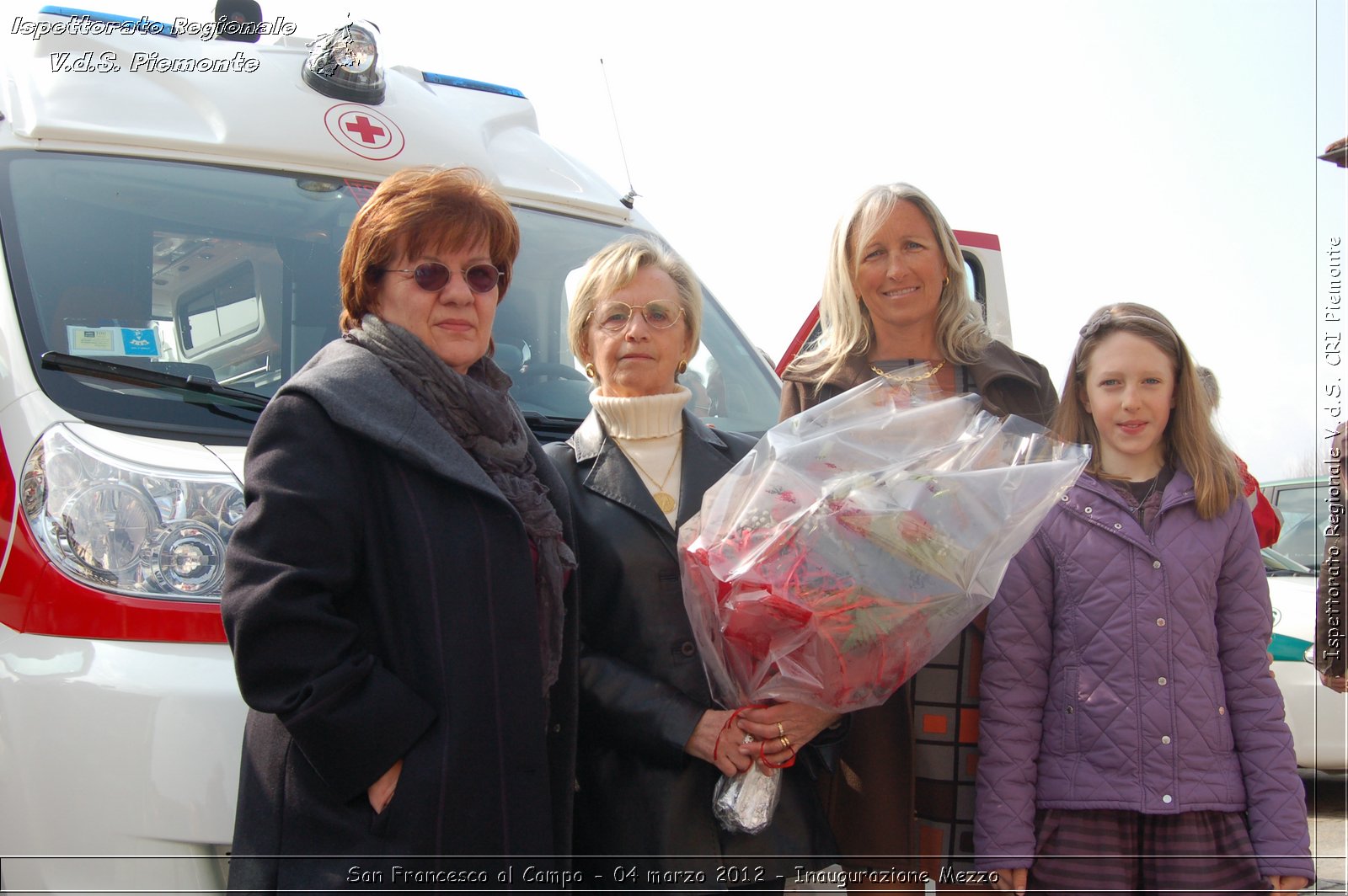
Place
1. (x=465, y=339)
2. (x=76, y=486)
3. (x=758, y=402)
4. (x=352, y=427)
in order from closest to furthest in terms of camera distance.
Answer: (x=352, y=427) → (x=465, y=339) → (x=76, y=486) → (x=758, y=402)

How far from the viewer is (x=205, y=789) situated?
2223 millimetres

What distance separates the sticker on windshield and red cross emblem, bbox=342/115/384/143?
3.67 feet

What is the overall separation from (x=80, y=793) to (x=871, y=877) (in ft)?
5.71

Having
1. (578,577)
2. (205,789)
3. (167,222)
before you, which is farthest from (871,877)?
(167,222)

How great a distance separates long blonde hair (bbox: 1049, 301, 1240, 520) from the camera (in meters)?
2.49

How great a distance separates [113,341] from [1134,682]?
8.56ft

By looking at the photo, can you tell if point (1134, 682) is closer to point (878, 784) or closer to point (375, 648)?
point (878, 784)

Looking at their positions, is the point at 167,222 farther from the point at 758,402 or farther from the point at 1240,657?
the point at 1240,657

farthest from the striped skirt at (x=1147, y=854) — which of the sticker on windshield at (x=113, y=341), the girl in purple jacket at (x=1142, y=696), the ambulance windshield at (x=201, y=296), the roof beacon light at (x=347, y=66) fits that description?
the roof beacon light at (x=347, y=66)

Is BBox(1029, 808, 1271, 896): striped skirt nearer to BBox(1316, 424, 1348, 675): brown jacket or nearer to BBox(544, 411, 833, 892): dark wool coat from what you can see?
BBox(544, 411, 833, 892): dark wool coat

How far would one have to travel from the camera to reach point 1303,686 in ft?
19.9

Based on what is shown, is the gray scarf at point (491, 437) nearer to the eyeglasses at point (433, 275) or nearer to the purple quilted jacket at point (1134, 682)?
the eyeglasses at point (433, 275)

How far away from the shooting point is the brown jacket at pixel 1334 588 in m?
3.16

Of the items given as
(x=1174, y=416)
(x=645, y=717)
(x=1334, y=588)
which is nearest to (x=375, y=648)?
(x=645, y=717)
